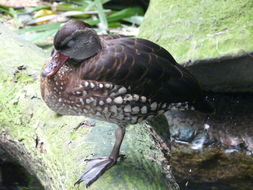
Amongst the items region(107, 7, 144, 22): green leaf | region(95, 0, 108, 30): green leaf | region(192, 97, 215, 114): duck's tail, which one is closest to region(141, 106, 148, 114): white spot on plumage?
region(192, 97, 215, 114): duck's tail

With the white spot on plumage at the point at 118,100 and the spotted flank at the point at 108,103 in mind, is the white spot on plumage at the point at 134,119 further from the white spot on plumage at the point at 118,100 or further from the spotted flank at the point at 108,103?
the white spot on plumage at the point at 118,100

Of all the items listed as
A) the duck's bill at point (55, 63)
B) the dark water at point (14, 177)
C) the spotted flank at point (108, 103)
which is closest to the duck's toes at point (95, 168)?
the spotted flank at point (108, 103)

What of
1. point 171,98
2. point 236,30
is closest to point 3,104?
point 171,98

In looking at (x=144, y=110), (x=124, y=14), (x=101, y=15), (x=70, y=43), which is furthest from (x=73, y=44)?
(x=124, y=14)

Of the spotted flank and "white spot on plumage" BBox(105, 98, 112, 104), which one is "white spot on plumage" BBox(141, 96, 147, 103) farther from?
"white spot on plumage" BBox(105, 98, 112, 104)

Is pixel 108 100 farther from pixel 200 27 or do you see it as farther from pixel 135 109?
pixel 200 27

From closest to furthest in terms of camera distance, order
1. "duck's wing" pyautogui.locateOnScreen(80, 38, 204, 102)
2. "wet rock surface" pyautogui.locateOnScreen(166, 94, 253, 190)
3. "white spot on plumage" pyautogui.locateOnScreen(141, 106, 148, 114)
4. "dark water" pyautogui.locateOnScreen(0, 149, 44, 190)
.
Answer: "duck's wing" pyautogui.locateOnScreen(80, 38, 204, 102), "white spot on plumage" pyautogui.locateOnScreen(141, 106, 148, 114), "dark water" pyautogui.locateOnScreen(0, 149, 44, 190), "wet rock surface" pyautogui.locateOnScreen(166, 94, 253, 190)
